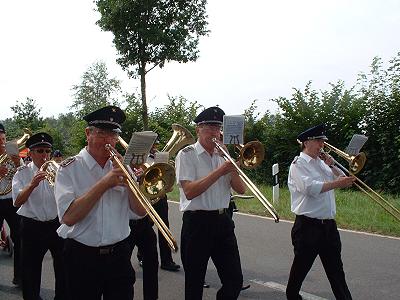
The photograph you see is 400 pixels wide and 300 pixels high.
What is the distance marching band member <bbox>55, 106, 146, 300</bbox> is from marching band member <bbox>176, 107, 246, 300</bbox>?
93cm

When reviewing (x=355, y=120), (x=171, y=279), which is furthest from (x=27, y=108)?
(x=171, y=279)

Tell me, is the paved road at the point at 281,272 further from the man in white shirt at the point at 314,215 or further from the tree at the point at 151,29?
the tree at the point at 151,29

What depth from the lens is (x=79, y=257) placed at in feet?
10.2

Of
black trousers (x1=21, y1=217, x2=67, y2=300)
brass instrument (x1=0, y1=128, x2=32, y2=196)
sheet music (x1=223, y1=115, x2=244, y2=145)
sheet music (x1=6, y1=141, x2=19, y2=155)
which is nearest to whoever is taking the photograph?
sheet music (x1=223, y1=115, x2=244, y2=145)

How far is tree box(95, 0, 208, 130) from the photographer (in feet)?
58.1

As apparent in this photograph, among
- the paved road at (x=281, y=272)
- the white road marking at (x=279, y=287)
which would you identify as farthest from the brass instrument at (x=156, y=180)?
the white road marking at (x=279, y=287)

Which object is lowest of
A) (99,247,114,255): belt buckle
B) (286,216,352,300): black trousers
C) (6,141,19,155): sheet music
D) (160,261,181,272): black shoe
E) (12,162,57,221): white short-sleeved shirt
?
(160,261,181,272): black shoe

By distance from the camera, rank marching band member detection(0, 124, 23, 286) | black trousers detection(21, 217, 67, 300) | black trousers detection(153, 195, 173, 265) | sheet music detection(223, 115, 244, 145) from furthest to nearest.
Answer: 1. black trousers detection(153, 195, 173, 265)
2. marching band member detection(0, 124, 23, 286)
3. black trousers detection(21, 217, 67, 300)
4. sheet music detection(223, 115, 244, 145)

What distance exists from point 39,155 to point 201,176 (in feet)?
6.20

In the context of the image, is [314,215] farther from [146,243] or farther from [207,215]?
[146,243]

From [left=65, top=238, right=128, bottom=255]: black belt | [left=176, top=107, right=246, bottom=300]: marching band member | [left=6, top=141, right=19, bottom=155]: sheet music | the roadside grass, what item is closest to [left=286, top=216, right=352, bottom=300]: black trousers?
[left=176, top=107, right=246, bottom=300]: marching band member

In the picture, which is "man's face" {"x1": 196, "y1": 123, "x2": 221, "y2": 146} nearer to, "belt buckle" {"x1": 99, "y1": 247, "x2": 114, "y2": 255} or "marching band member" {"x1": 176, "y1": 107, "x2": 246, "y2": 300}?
"marching band member" {"x1": 176, "y1": 107, "x2": 246, "y2": 300}

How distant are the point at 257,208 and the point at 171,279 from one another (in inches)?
225

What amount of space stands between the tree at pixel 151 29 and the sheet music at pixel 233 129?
13.9 meters
